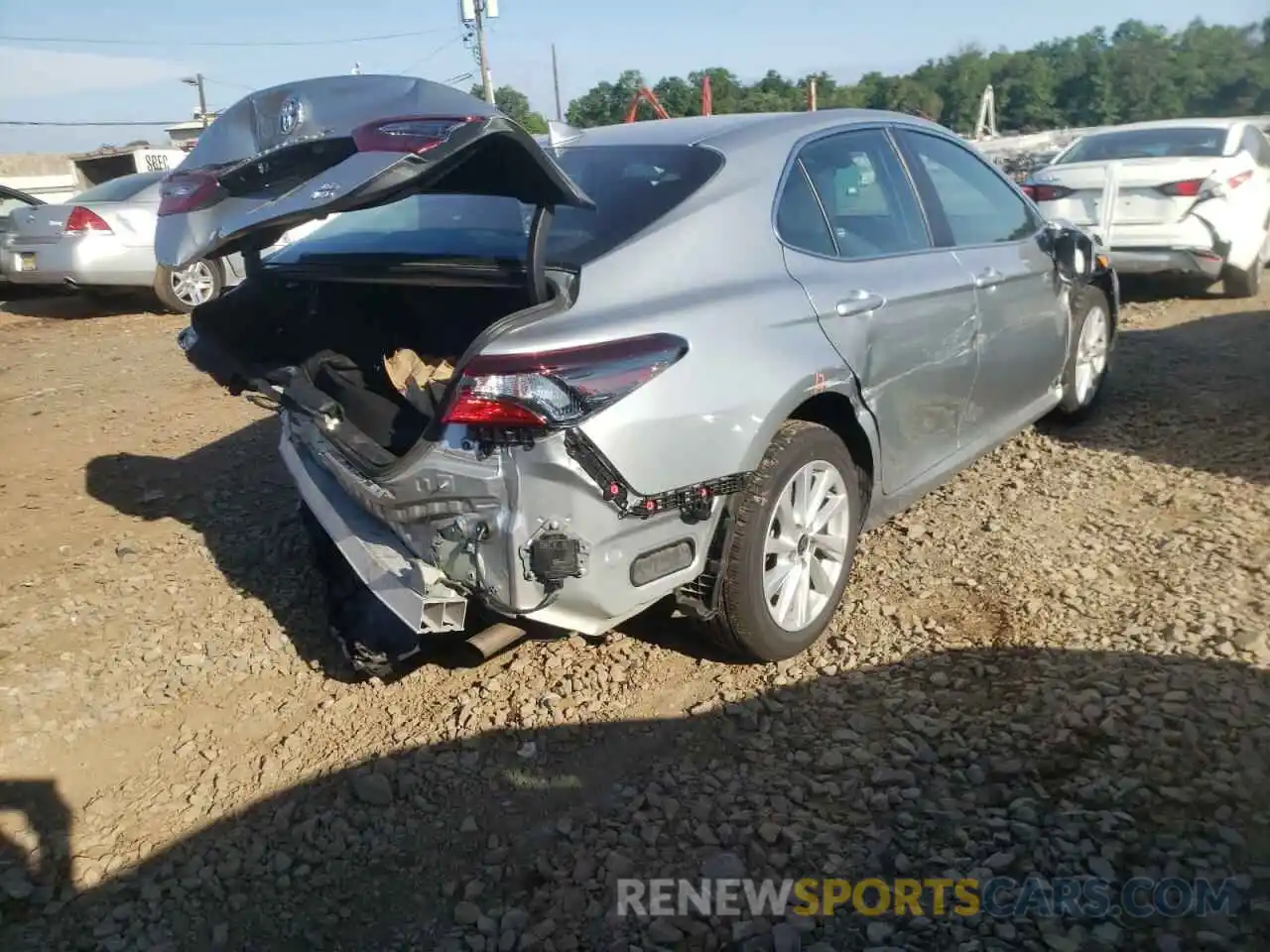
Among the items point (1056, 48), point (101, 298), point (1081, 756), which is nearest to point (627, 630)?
point (1081, 756)

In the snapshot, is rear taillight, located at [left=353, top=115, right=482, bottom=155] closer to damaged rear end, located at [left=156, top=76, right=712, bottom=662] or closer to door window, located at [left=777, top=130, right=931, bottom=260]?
damaged rear end, located at [left=156, top=76, right=712, bottom=662]

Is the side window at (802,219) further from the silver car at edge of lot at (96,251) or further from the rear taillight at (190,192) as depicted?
the silver car at edge of lot at (96,251)

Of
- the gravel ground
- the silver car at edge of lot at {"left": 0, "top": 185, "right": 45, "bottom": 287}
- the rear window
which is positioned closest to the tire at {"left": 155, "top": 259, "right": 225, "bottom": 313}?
the rear window

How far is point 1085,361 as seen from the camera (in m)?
5.29

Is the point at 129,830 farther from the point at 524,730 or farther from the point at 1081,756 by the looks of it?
the point at 1081,756

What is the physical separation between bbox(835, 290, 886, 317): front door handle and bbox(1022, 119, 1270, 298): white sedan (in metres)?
5.50

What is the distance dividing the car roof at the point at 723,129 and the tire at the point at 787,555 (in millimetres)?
978

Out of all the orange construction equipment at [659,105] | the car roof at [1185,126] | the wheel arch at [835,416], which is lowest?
the wheel arch at [835,416]

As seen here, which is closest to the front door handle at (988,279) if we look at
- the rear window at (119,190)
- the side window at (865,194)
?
the side window at (865,194)

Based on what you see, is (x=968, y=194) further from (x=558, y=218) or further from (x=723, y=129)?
(x=558, y=218)

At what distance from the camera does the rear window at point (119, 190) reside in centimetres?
1066

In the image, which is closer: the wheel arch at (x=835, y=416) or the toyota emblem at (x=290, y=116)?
the toyota emblem at (x=290, y=116)

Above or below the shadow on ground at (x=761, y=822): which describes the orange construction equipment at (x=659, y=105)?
above

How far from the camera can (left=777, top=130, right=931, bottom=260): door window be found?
354cm
